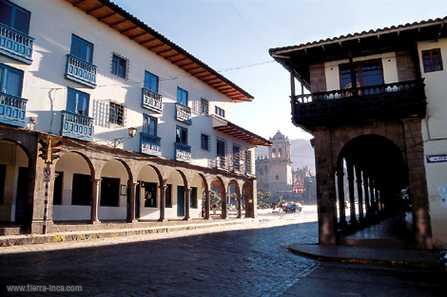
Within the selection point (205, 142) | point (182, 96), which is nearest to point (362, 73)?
point (182, 96)

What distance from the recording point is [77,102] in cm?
1834

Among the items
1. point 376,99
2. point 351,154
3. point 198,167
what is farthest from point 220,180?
point 376,99

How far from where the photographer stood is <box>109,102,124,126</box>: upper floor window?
20.3 metres

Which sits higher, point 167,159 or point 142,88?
point 142,88

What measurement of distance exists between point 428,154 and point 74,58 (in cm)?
1626

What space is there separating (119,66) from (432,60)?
1607 cm

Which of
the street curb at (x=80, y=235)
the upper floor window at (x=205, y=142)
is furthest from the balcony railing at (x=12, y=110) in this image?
the upper floor window at (x=205, y=142)

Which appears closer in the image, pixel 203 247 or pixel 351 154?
pixel 203 247

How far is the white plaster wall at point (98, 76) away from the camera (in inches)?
647

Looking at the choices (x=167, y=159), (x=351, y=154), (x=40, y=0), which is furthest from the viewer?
(x=167, y=159)

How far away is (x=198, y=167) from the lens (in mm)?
27312

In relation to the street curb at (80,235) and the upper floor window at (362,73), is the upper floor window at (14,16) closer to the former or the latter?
the street curb at (80,235)

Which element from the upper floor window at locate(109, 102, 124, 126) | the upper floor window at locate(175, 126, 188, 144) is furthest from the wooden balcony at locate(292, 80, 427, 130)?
the upper floor window at locate(175, 126, 188, 144)

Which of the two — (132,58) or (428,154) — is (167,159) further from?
(428,154)
